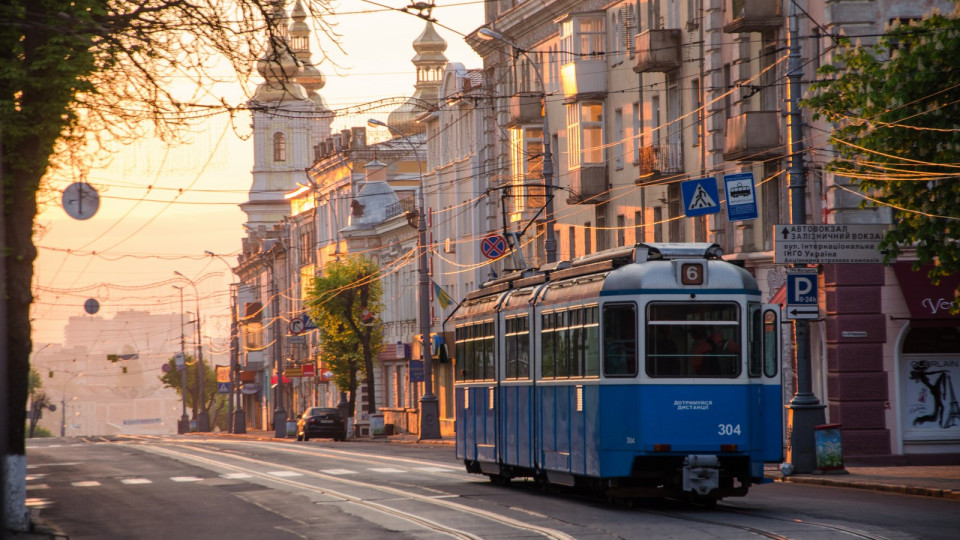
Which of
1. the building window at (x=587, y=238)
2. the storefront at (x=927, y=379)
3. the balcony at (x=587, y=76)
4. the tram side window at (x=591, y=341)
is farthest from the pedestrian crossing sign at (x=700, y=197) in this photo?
the building window at (x=587, y=238)

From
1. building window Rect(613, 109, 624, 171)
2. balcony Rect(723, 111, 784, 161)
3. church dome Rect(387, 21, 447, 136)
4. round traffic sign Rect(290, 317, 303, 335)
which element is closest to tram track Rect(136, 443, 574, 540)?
balcony Rect(723, 111, 784, 161)

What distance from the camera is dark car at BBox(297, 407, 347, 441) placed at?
66.4 metres

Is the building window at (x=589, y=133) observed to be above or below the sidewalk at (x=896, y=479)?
above

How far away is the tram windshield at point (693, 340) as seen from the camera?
1970cm

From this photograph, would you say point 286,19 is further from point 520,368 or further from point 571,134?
point 571,134

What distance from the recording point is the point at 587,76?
5034 cm

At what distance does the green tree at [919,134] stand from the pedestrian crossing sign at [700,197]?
9508 millimetres

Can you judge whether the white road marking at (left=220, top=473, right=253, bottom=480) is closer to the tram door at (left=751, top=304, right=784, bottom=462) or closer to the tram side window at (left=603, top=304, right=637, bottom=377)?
the tram side window at (left=603, top=304, right=637, bottom=377)

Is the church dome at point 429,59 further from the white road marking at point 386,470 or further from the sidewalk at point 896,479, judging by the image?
the sidewalk at point 896,479

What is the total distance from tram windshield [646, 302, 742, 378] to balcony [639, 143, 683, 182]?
24.4 metres

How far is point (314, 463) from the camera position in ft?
120

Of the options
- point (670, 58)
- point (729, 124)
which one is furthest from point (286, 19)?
point (670, 58)

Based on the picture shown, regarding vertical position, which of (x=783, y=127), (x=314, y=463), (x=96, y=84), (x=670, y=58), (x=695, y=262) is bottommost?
(x=314, y=463)

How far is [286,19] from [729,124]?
21.3m
